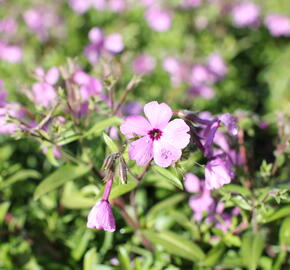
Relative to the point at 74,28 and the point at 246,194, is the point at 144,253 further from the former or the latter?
the point at 74,28

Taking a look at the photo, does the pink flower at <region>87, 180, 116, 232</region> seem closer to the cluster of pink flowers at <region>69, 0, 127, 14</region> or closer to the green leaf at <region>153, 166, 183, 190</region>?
the green leaf at <region>153, 166, 183, 190</region>

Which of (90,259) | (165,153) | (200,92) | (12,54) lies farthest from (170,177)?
(12,54)

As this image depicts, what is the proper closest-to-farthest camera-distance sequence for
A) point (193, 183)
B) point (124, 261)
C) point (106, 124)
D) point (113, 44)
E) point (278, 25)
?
point (106, 124), point (124, 261), point (193, 183), point (113, 44), point (278, 25)

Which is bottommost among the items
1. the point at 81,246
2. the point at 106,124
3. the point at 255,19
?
the point at 81,246

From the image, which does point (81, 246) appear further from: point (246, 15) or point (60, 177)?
point (246, 15)

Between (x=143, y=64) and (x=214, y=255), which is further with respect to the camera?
(x=143, y=64)

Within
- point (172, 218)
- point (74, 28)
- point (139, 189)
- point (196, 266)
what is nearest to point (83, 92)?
point (139, 189)
